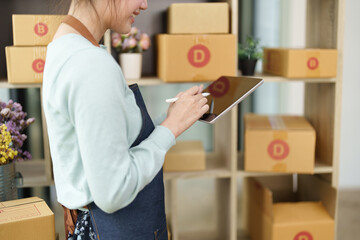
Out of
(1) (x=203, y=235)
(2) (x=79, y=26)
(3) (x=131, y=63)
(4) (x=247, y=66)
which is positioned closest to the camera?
(2) (x=79, y=26)

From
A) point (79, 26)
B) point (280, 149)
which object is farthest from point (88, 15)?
point (280, 149)

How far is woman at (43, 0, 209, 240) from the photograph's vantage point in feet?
2.93

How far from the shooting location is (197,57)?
6.58ft

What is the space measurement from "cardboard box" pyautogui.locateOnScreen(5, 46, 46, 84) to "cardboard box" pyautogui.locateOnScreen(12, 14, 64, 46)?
0.17 ft

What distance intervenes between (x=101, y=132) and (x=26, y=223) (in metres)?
0.65

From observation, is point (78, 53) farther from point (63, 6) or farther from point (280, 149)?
point (280, 149)

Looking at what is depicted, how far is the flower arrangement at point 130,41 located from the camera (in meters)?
2.15

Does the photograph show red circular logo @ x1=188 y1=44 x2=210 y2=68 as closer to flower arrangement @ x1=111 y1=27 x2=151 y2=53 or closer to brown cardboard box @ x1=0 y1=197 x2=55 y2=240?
flower arrangement @ x1=111 y1=27 x2=151 y2=53

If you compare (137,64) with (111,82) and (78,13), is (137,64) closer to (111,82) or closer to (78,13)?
(78,13)

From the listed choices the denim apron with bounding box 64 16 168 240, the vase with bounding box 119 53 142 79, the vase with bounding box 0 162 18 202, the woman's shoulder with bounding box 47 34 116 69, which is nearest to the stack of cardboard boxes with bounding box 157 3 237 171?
the vase with bounding box 119 53 142 79

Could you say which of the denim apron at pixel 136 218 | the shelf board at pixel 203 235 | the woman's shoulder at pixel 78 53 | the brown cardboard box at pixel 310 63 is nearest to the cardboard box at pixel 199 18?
the brown cardboard box at pixel 310 63

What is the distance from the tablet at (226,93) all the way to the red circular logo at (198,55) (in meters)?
0.50

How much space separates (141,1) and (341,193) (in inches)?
116

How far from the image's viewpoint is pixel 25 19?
191cm
